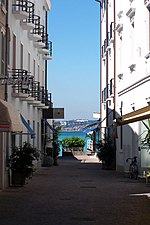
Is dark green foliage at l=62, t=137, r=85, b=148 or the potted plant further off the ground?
dark green foliage at l=62, t=137, r=85, b=148

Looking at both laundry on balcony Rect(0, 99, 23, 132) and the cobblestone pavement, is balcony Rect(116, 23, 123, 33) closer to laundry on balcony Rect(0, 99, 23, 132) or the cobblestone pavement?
the cobblestone pavement

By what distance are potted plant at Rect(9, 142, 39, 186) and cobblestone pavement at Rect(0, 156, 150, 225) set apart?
55 cm

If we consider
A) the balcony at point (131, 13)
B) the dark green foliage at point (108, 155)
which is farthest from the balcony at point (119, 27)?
the dark green foliage at point (108, 155)

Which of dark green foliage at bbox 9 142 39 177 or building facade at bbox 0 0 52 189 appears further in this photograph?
dark green foliage at bbox 9 142 39 177

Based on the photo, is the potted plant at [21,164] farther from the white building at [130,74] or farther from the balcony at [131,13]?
the balcony at [131,13]

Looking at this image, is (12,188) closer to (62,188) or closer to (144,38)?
(62,188)

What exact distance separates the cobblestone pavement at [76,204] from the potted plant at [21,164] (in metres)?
0.55

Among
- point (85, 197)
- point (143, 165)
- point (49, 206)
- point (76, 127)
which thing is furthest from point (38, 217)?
point (76, 127)

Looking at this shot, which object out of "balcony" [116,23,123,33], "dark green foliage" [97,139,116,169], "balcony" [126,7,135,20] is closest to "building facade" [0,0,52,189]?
"dark green foliage" [97,139,116,169]

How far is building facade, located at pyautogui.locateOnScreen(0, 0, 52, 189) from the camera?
21344 millimetres

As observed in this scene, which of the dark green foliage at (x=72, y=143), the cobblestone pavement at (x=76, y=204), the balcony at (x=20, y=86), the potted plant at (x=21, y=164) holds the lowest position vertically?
the cobblestone pavement at (x=76, y=204)

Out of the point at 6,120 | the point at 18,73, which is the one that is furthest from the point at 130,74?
the point at 6,120

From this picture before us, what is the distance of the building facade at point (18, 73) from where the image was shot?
21.3m

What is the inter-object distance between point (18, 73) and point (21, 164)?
12.6 ft
